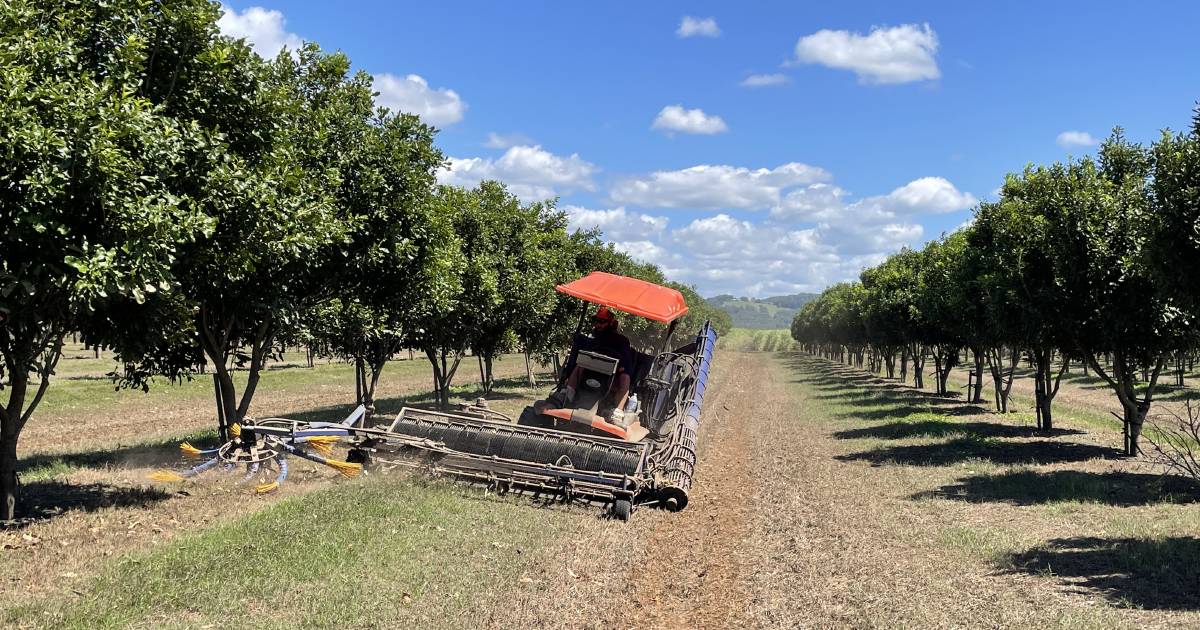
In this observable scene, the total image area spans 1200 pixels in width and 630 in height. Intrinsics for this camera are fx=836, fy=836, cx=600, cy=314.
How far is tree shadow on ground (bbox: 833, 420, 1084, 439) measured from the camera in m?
27.8

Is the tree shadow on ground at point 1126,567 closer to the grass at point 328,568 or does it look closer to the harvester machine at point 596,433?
the harvester machine at point 596,433

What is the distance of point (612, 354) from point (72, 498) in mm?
9497

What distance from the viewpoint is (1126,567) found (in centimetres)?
1090

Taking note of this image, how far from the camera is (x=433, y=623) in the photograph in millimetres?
8117

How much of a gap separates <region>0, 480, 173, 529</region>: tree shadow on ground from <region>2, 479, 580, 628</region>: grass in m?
2.64

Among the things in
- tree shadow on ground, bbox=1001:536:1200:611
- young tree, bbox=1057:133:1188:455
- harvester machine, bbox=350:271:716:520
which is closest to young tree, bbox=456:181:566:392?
harvester machine, bbox=350:271:716:520

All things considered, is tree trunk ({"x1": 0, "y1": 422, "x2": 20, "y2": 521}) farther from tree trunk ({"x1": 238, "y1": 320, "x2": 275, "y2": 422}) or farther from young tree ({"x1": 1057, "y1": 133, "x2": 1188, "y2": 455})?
young tree ({"x1": 1057, "y1": 133, "x2": 1188, "y2": 455})

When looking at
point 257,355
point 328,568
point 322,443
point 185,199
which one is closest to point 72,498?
point 322,443

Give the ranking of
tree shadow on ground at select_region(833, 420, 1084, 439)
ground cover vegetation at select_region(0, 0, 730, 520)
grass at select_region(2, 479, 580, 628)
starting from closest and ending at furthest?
grass at select_region(2, 479, 580, 628)
ground cover vegetation at select_region(0, 0, 730, 520)
tree shadow on ground at select_region(833, 420, 1084, 439)

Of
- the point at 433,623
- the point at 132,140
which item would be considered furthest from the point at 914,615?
the point at 132,140

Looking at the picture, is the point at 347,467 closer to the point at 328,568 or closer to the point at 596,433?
the point at 596,433

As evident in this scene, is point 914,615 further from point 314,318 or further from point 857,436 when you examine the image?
point 857,436

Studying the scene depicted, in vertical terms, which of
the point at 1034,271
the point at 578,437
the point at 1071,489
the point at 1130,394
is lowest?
the point at 1071,489

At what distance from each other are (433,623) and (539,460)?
6.05 m
